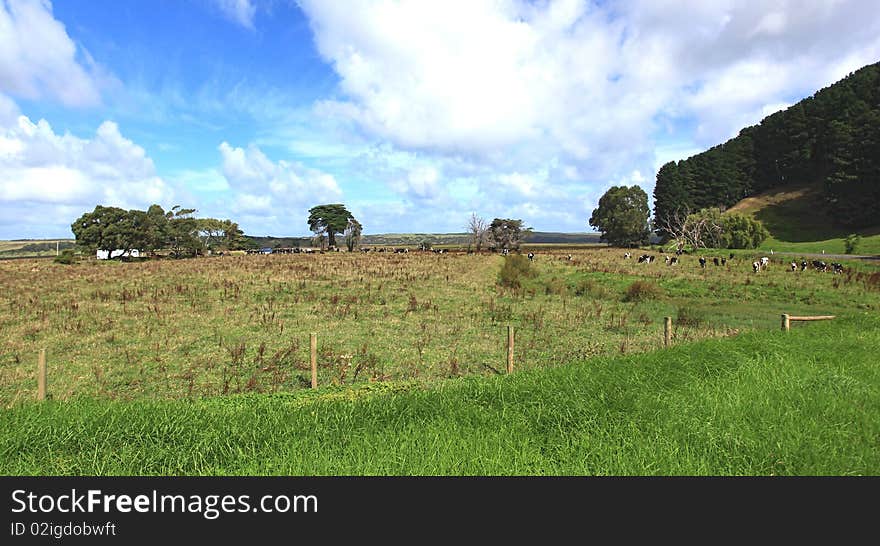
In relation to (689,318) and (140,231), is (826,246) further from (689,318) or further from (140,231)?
(140,231)

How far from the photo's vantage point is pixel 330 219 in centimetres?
10756

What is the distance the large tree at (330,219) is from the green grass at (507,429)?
99.8 m

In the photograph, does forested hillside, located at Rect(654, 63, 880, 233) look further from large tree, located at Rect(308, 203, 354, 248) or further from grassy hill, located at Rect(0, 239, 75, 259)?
grassy hill, located at Rect(0, 239, 75, 259)

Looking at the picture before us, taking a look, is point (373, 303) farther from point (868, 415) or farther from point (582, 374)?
point (868, 415)

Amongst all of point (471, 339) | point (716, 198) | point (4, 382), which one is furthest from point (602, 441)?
point (716, 198)

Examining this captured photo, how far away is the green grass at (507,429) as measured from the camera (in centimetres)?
570

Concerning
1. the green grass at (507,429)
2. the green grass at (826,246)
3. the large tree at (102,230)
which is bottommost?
the green grass at (507,429)

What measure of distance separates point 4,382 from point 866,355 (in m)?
20.8

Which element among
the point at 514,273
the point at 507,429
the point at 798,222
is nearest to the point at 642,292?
the point at 514,273

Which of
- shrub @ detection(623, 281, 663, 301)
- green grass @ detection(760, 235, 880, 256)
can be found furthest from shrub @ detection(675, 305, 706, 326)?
green grass @ detection(760, 235, 880, 256)

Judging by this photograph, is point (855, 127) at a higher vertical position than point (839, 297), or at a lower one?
higher

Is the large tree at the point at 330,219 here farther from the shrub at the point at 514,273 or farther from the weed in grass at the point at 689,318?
the weed in grass at the point at 689,318

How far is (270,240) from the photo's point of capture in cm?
18662

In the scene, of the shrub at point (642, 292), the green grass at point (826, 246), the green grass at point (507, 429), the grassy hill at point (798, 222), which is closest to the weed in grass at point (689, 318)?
the shrub at point (642, 292)
